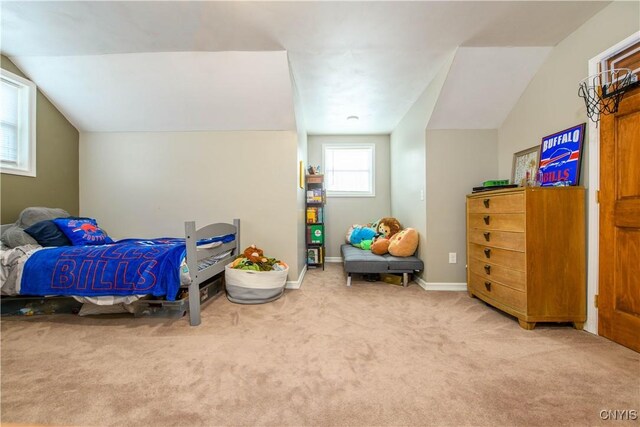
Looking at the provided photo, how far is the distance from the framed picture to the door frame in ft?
1.65

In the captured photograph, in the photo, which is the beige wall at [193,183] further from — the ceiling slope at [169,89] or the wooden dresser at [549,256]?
the wooden dresser at [549,256]

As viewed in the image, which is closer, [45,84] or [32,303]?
[32,303]

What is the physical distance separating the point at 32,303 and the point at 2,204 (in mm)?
1002

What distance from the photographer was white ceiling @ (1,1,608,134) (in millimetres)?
1867

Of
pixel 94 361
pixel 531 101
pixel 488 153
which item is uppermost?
pixel 531 101

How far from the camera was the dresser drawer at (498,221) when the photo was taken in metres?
2.02

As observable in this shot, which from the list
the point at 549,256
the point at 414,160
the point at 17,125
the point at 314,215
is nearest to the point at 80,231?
the point at 17,125

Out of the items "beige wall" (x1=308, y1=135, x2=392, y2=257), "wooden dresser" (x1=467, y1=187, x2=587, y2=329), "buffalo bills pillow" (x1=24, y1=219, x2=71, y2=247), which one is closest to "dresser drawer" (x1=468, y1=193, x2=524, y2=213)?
"wooden dresser" (x1=467, y1=187, x2=587, y2=329)

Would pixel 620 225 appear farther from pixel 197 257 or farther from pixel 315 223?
pixel 315 223

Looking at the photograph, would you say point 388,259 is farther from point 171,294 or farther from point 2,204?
point 2,204

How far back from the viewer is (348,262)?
3170 millimetres

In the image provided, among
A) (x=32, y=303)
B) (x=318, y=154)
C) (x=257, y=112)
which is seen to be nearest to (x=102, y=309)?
(x=32, y=303)

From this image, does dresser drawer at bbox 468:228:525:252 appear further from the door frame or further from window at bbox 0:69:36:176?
window at bbox 0:69:36:176

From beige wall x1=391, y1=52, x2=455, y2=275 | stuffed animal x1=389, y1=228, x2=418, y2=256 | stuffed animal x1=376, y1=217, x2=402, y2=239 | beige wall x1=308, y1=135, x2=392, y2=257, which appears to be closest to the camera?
beige wall x1=391, y1=52, x2=455, y2=275
